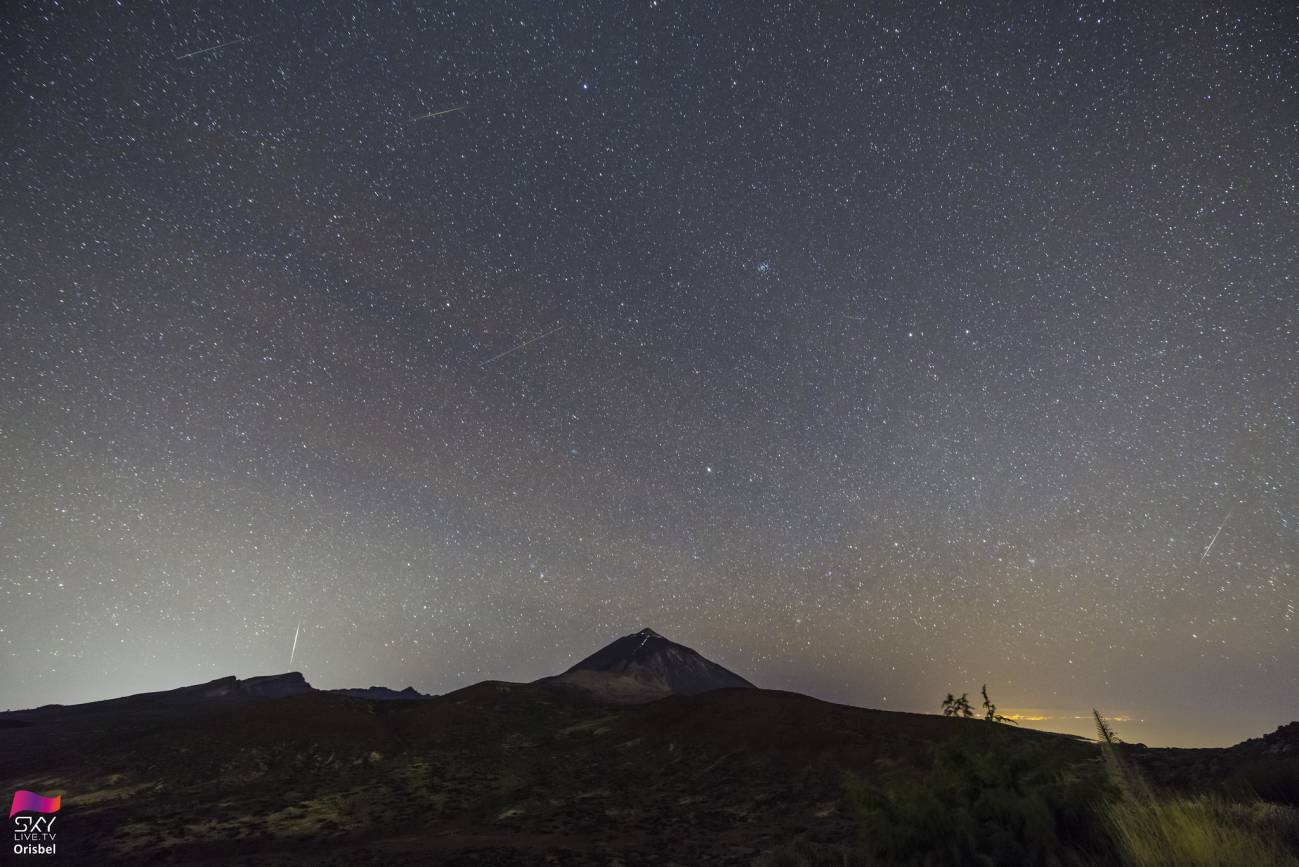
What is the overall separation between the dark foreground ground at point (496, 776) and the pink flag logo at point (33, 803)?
499 millimetres

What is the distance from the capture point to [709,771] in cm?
2153

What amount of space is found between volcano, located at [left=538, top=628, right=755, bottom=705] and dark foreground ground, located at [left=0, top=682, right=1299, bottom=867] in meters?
36.3

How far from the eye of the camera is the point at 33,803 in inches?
738

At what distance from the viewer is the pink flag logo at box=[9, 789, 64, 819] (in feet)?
59.2

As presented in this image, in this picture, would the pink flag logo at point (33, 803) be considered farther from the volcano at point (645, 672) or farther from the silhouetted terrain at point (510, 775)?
the volcano at point (645, 672)

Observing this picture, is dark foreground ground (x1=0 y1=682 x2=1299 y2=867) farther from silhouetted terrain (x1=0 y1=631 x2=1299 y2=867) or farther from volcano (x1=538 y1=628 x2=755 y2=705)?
volcano (x1=538 y1=628 x2=755 y2=705)

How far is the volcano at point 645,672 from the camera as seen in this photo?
70750 millimetres

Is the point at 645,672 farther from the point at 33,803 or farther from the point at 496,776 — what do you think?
the point at 33,803

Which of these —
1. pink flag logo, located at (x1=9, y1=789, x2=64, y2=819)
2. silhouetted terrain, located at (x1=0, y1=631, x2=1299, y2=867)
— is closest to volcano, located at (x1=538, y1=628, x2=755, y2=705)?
silhouetted terrain, located at (x1=0, y1=631, x2=1299, y2=867)

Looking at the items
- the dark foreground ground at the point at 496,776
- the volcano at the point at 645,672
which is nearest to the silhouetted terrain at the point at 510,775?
the dark foreground ground at the point at 496,776

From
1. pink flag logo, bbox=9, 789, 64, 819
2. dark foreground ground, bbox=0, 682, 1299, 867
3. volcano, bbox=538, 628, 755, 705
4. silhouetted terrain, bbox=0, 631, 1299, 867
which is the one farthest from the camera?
volcano, bbox=538, 628, 755, 705

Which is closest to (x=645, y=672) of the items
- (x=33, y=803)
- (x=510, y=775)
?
(x=510, y=775)

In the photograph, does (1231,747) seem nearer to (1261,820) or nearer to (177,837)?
(1261,820)

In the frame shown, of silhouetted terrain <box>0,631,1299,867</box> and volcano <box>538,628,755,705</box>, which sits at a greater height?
volcano <box>538,628,755,705</box>
